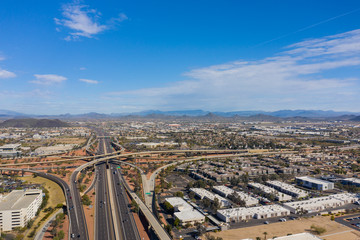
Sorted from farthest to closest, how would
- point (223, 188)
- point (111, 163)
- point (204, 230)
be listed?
point (111, 163), point (223, 188), point (204, 230)

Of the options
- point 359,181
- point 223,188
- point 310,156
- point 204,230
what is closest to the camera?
point 204,230

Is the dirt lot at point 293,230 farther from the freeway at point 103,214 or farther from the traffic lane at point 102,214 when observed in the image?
the traffic lane at point 102,214

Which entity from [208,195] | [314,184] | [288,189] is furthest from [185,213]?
[314,184]

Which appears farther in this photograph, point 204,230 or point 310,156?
point 310,156

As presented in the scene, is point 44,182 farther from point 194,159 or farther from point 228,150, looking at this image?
point 228,150

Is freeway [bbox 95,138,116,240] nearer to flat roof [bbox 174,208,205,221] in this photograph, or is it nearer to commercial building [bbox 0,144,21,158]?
flat roof [bbox 174,208,205,221]

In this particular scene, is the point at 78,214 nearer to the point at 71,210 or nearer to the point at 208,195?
the point at 71,210

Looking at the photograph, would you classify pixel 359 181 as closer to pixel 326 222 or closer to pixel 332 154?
pixel 326 222

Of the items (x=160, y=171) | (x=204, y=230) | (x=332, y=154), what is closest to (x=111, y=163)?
(x=160, y=171)
